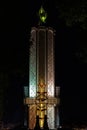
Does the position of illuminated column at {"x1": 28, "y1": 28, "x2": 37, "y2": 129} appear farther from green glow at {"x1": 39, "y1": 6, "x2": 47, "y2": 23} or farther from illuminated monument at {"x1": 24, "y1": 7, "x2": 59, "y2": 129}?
green glow at {"x1": 39, "y1": 6, "x2": 47, "y2": 23}

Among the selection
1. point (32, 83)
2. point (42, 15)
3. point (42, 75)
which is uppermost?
point (42, 15)

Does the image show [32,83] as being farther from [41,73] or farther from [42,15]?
[42,15]

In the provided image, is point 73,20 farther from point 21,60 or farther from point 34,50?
point 34,50

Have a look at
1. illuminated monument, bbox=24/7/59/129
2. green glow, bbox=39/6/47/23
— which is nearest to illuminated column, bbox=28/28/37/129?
illuminated monument, bbox=24/7/59/129

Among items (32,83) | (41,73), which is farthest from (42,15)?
(32,83)

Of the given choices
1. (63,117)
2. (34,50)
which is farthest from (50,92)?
Answer: (63,117)

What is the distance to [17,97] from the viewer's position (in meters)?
23.5

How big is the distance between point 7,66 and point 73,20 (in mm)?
2463

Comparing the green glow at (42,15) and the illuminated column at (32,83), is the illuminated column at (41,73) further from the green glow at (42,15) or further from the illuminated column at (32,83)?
the green glow at (42,15)

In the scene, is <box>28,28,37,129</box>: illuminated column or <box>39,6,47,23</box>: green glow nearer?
<box>28,28,37,129</box>: illuminated column

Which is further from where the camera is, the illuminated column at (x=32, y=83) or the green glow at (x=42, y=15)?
the green glow at (x=42, y=15)

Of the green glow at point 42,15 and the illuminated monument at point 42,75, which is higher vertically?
the green glow at point 42,15

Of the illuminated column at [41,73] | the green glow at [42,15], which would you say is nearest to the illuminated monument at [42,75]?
the illuminated column at [41,73]

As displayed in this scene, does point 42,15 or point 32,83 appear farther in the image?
point 42,15
